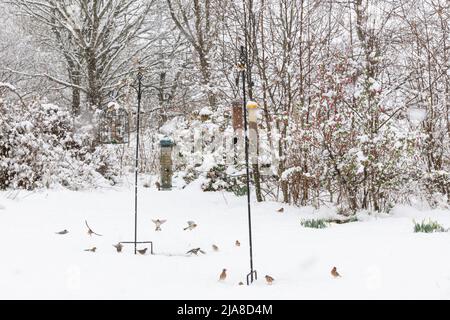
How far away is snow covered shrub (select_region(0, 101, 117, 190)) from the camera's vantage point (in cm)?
777

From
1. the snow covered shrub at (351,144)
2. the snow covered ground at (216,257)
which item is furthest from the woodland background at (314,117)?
the snow covered ground at (216,257)

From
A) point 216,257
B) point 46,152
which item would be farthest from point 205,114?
point 216,257

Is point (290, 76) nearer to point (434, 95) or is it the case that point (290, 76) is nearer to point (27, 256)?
point (434, 95)

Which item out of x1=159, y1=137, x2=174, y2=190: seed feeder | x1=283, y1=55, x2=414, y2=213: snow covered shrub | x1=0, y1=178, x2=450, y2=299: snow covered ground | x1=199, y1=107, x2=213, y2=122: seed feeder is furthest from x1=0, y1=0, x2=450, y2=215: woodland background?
x1=0, y1=178, x2=450, y2=299: snow covered ground

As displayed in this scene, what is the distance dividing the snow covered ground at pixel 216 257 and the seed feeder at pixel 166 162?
2.87 m

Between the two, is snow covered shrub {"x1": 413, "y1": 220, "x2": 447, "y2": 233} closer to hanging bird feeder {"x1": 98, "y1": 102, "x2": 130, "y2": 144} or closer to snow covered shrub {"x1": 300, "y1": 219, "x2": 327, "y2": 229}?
snow covered shrub {"x1": 300, "y1": 219, "x2": 327, "y2": 229}

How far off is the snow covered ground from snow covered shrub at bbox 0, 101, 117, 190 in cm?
155

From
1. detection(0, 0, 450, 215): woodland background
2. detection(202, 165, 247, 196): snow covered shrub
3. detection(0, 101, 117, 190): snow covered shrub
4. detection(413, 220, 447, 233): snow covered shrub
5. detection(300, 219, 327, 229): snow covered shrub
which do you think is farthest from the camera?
detection(202, 165, 247, 196): snow covered shrub

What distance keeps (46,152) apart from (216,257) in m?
5.60

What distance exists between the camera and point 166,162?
9.41 m

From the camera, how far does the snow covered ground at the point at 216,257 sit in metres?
2.85

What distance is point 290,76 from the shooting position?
6.93 metres

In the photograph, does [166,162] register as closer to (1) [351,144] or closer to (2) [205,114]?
(2) [205,114]

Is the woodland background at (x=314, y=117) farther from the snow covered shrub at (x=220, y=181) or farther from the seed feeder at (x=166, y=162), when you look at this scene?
the seed feeder at (x=166, y=162)
